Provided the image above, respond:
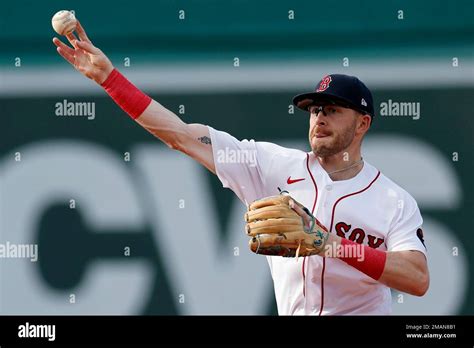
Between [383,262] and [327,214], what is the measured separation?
354 mm

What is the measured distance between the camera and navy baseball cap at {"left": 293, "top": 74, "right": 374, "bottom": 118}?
12.4ft

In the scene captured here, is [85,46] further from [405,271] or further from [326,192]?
[405,271]

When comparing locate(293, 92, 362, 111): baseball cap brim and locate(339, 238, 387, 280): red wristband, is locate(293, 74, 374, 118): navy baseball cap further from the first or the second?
locate(339, 238, 387, 280): red wristband

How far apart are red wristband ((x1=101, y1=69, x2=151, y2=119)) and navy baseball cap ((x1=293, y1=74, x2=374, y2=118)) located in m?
0.66

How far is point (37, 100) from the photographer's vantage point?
479 centimetres

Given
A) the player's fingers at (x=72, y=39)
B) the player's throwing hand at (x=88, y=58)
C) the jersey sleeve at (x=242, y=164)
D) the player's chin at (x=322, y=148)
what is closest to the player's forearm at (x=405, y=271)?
the player's chin at (x=322, y=148)

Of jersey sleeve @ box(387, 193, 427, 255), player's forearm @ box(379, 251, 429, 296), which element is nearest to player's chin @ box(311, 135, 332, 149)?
jersey sleeve @ box(387, 193, 427, 255)

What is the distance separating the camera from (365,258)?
3555 mm

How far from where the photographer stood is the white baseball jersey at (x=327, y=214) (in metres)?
3.77

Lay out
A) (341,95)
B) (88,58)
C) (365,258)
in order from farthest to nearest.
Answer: (341,95) < (88,58) < (365,258)

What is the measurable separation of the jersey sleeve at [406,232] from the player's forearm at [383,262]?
3 cm

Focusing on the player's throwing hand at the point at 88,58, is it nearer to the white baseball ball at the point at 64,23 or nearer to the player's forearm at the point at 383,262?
the white baseball ball at the point at 64,23

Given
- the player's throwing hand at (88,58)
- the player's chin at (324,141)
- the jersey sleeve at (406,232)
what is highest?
the player's throwing hand at (88,58)

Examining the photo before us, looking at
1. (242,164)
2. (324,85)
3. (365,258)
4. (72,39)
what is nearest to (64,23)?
(72,39)
